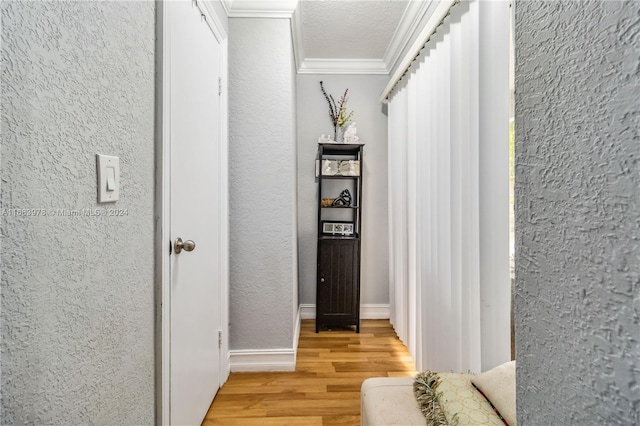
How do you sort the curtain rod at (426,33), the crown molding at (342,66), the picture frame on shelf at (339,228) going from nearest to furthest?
the curtain rod at (426,33) → the picture frame on shelf at (339,228) → the crown molding at (342,66)

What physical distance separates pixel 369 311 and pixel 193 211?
2317mm

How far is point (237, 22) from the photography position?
89.1 inches

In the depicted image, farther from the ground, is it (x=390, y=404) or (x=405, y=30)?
(x=405, y=30)

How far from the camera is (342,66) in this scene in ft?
10.8

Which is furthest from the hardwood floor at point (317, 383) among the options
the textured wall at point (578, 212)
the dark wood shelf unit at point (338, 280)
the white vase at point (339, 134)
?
the white vase at point (339, 134)

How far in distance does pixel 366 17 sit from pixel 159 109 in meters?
1.99

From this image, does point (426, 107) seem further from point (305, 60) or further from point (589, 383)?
point (589, 383)

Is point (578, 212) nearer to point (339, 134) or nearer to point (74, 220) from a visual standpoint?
point (74, 220)

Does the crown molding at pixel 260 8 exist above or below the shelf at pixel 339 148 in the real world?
above

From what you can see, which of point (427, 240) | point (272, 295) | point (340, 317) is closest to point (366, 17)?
point (427, 240)

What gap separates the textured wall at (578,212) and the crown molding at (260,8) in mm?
2128

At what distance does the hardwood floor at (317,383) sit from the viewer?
1801 millimetres

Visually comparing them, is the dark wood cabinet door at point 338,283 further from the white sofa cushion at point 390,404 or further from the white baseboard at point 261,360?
the white sofa cushion at point 390,404

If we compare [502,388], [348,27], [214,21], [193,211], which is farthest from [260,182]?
[502,388]
